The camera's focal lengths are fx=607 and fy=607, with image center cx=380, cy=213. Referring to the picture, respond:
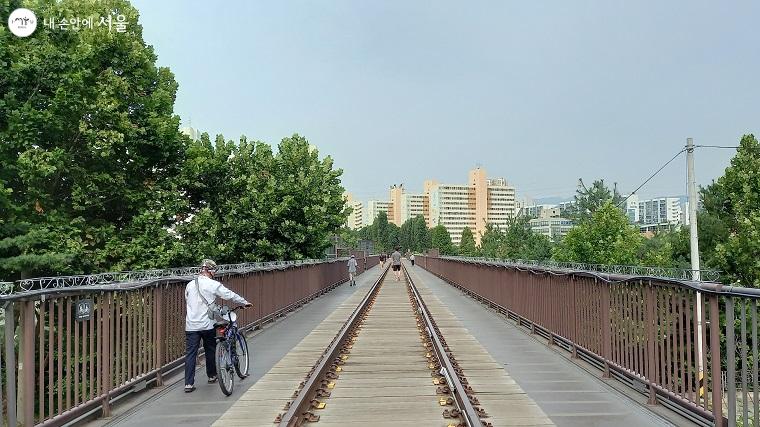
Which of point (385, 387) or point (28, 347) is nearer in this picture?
point (28, 347)

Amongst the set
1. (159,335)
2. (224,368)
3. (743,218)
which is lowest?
(224,368)

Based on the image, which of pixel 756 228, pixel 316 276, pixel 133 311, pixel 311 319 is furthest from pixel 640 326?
pixel 756 228

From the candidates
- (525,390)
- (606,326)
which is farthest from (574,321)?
(525,390)

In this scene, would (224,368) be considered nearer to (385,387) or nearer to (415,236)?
(385,387)

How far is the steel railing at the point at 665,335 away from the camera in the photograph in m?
5.09

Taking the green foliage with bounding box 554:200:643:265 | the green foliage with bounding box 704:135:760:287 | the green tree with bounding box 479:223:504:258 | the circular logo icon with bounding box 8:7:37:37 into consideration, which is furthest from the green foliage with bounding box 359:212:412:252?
the circular logo icon with bounding box 8:7:37:37

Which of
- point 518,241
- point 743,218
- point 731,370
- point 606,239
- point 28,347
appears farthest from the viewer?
point 518,241

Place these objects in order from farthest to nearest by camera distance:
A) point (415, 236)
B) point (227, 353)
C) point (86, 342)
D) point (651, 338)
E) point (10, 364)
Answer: point (415, 236)
point (227, 353)
point (651, 338)
point (86, 342)
point (10, 364)

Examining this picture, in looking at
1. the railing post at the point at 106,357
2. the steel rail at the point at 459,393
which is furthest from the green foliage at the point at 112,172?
the steel rail at the point at 459,393

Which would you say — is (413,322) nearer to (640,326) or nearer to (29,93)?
(640,326)

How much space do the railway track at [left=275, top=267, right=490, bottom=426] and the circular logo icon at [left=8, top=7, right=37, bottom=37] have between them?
59.2 ft

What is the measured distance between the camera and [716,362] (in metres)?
5.29

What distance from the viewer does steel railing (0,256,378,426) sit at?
523 cm

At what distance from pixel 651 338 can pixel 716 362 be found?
141cm
